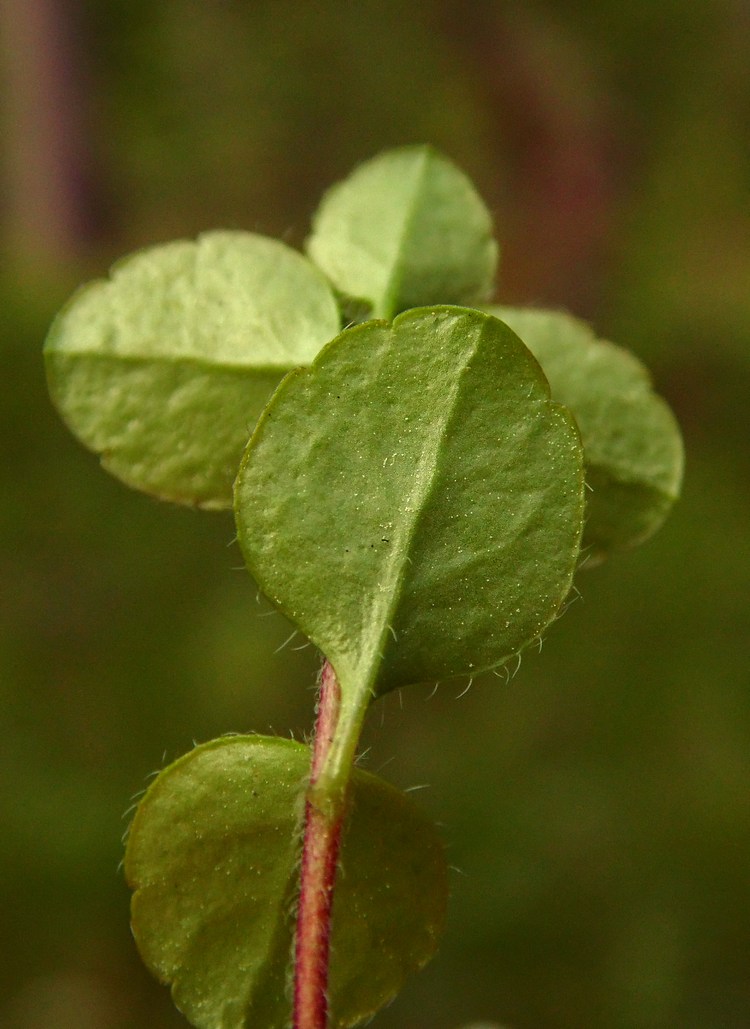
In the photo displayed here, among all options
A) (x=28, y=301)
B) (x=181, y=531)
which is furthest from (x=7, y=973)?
(x=28, y=301)

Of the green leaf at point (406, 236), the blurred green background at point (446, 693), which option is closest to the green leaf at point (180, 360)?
the green leaf at point (406, 236)

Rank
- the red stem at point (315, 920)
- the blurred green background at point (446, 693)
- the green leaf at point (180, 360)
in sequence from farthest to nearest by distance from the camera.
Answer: the blurred green background at point (446, 693) < the green leaf at point (180, 360) < the red stem at point (315, 920)

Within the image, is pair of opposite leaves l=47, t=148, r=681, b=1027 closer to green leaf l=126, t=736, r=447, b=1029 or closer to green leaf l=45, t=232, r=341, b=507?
green leaf l=126, t=736, r=447, b=1029

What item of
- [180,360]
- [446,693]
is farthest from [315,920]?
[446,693]

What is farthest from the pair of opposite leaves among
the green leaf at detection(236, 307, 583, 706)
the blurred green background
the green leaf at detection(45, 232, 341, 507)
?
the blurred green background

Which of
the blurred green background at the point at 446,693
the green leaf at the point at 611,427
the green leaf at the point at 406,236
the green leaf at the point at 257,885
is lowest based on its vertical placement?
the blurred green background at the point at 446,693

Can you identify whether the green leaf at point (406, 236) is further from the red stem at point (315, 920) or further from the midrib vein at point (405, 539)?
the red stem at point (315, 920)
